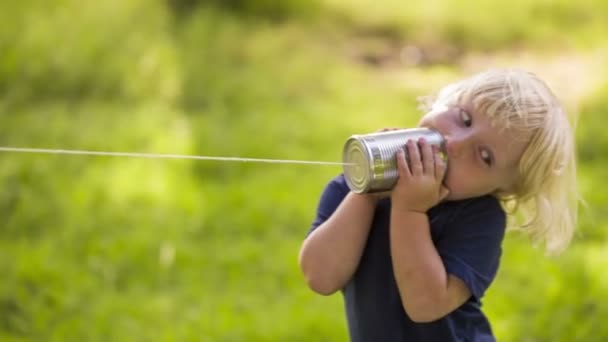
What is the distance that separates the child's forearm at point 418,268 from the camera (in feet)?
4.91

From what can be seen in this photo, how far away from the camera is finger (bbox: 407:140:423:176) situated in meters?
1.47

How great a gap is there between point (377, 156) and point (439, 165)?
111 millimetres

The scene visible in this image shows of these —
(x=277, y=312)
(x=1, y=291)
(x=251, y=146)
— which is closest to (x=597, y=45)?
(x=251, y=146)

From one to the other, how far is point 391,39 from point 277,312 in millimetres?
2829

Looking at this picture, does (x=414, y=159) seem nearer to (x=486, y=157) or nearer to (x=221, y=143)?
(x=486, y=157)

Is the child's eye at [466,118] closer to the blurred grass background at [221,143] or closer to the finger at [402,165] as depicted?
the finger at [402,165]

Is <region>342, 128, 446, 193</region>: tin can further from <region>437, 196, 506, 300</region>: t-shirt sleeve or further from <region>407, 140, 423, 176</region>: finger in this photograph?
<region>437, 196, 506, 300</region>: t-shirt sleeve

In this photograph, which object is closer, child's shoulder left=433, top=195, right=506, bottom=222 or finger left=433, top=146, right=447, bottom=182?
finger left=433, top=146, right=447, bottom=182

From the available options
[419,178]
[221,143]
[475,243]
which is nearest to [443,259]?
[475,243]

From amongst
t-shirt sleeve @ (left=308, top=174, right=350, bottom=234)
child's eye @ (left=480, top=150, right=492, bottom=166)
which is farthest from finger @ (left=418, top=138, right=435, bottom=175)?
t-shirt sleeve @ (left=308, top=174, right=350, bottom=234)

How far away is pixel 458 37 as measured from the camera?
17.6ft

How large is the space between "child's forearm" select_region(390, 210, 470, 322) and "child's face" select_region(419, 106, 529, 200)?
0.09m

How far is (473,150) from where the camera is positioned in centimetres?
154

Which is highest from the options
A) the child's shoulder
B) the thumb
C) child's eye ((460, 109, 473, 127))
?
child's eye ((460, 109, 473, 127))
